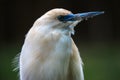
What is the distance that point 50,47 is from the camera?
183 centimetres

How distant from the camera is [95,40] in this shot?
740 centimetres

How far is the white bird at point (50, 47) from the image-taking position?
5.93ft

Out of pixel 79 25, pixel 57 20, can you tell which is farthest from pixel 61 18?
pixel 79 25

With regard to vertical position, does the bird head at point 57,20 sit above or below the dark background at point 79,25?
above

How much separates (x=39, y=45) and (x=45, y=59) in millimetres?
49

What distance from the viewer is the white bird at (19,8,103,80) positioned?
1.81 meters

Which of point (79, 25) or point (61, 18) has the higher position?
point (61, 18)

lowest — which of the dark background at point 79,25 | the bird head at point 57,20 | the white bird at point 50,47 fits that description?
the dark background at point 79,25

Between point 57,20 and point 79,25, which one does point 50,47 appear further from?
point 79,25

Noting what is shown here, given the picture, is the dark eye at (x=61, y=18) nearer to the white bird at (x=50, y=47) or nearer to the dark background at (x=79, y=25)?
the white bird at (x=50, y=47)

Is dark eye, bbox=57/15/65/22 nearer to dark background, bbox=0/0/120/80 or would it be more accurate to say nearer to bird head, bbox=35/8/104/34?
bird head, bbox=35/8/104/34

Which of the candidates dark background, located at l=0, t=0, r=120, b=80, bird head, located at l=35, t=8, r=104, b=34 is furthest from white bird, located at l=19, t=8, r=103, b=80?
dark background, located at l=0, t=0, r=120, b=80

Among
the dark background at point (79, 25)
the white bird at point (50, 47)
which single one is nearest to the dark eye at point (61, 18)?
the white bird at point (50, 47)

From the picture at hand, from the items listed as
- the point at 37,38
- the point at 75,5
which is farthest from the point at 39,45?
the point at 75,5
